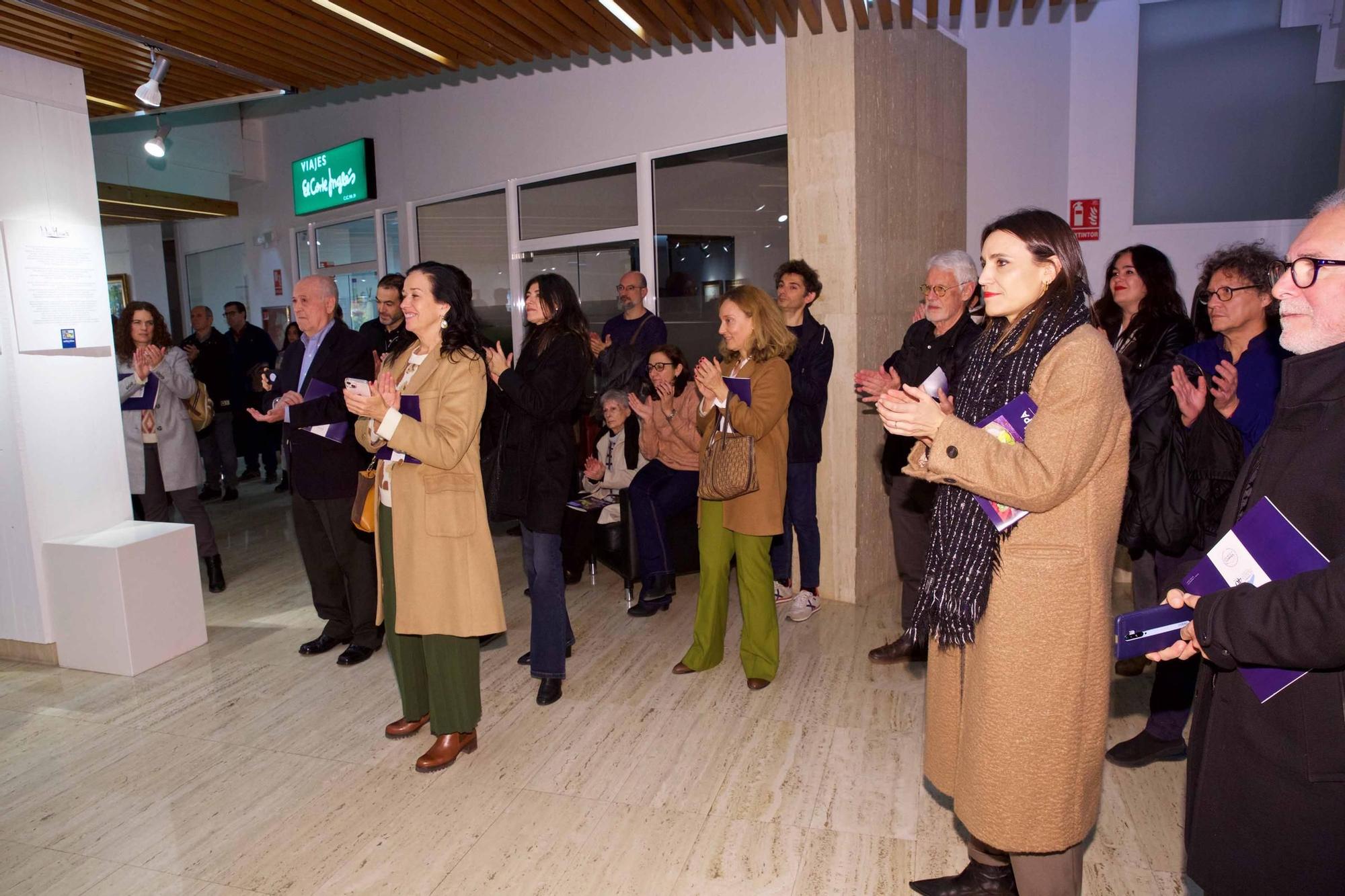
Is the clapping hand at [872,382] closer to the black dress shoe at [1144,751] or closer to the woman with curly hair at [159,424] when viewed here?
the black dress shoe at [1144,751]

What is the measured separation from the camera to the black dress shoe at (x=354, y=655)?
4164mm

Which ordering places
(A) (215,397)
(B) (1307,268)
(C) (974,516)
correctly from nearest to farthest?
(B) (1307,268)
(C) (974,516)
(A) (215,397)

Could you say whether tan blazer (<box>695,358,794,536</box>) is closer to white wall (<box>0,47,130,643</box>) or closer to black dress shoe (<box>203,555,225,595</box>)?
white wall (<box>0,47,130,643</box>)

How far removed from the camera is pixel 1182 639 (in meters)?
1.53

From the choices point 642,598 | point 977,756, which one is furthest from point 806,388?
point 977,756

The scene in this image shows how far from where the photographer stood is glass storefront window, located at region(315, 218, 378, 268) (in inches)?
360

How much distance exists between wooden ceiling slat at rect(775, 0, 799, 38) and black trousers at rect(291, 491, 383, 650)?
3282 millimetres

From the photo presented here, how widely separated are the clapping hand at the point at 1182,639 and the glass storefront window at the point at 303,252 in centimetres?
1013

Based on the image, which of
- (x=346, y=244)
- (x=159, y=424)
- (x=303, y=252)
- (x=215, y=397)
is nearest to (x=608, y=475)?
(x=159, y=424)

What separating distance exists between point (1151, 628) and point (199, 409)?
5571mm

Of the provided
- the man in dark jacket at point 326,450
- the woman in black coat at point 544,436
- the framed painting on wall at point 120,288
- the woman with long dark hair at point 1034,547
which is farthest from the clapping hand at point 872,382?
the framed painting on wall at point 120,288

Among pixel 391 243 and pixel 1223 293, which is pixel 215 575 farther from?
pixel 1223 293

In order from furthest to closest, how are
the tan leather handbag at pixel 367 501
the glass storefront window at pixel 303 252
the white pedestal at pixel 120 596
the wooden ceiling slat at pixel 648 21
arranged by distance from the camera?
the glass storefront window at pixel 303 252 < the wooden ceiling slat at pixel 648 21 < the white pedestal at pixel 120 596 < the tan leather handbag at pixel 367 501

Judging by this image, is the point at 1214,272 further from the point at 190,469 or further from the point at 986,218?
the point at 190,469
